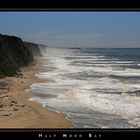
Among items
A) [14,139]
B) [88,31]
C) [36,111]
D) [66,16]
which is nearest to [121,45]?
[88,31]

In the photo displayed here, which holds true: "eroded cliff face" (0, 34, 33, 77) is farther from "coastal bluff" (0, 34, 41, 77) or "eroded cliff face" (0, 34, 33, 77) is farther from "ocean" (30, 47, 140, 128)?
"ocean" (30, 47, 140, 128)

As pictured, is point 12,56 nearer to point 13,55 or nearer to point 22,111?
point 13,55

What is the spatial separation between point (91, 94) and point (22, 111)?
302 mm

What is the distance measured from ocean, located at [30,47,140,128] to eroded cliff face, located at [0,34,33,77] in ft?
0.48

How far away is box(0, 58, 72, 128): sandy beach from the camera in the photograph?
5.68 ft

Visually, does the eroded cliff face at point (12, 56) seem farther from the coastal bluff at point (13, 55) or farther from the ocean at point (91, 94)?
the ocean at point (91, 94)

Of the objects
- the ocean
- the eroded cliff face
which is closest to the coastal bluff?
the eroded cliff face

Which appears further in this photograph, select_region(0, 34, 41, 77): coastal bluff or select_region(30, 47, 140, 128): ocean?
select_region(0, 34, 41, 77): coastal bluff

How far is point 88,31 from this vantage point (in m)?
1.84

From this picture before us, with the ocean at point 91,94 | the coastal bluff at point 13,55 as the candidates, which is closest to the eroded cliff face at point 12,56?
the coastal bluff at point 13,55

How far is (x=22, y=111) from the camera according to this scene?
190cm

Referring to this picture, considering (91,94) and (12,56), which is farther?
(12,56)

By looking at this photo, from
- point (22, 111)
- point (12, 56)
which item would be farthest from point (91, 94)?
point (12, 56)

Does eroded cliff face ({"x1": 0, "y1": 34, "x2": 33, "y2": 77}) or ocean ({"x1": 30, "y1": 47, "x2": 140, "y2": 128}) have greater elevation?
eroded cliff face ({"x1": 0, "y1": 34, "x2": 33, "y2": 77})
